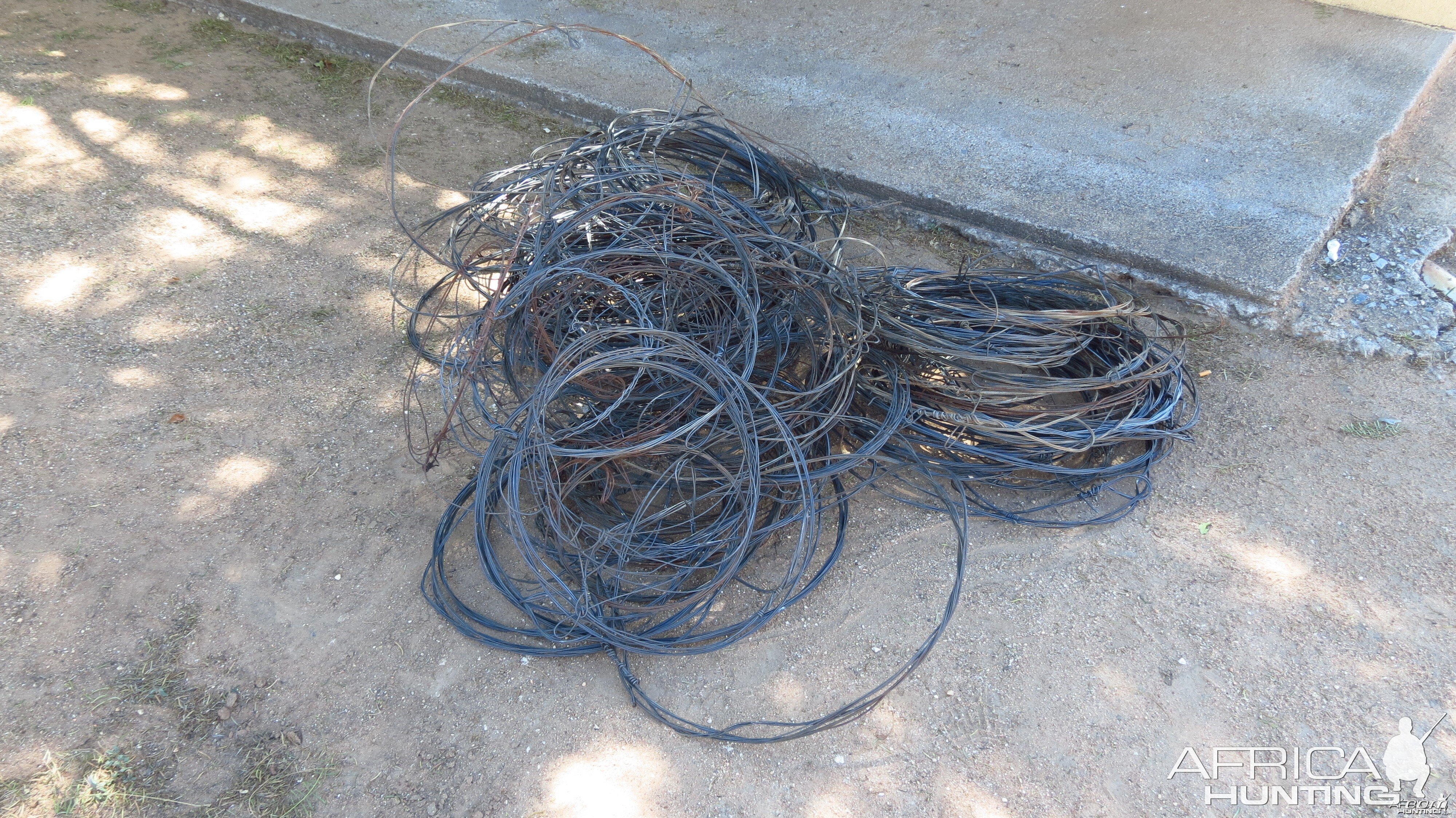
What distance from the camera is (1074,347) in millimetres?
2859

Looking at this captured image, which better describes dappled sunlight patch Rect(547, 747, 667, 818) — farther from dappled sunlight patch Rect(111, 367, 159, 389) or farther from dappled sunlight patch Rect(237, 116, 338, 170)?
dappled sunlight patch Rect(237, 116, 338, 170)

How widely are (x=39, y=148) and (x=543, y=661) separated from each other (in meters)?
3.73

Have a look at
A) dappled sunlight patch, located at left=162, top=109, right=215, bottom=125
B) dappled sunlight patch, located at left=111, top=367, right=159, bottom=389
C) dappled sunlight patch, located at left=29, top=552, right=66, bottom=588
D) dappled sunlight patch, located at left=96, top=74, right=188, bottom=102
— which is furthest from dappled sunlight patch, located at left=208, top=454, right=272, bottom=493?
dappled sunlight patch, located at left=96, top=74, right=188, bottom=102

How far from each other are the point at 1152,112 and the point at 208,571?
14.3ft

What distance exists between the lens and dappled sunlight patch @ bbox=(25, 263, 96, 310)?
10.3 ft

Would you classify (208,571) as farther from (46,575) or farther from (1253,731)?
(1253,731)

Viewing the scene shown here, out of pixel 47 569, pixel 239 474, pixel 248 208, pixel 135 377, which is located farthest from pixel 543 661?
pixel 248 208

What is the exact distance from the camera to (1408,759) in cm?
194

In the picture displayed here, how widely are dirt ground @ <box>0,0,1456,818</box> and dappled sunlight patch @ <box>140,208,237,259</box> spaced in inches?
5.0

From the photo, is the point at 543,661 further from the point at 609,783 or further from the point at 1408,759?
the point at 1408,759

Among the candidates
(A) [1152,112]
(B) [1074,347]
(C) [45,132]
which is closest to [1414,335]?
(B) [1074,347]

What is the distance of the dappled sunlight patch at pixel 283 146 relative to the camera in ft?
13.4

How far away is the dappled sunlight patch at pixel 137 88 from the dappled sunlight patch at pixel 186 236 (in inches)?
47.4

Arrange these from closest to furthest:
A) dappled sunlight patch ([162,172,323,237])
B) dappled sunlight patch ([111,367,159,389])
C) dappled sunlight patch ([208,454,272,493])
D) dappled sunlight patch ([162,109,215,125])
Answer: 1. dappled sunlight patch ([208,454,272,493])
2. dappled sunlight patch ([111,367,159,389])
3. dappled sunlight patch ([162,172,323,237])
4. dappled sunlight patch ([162,109,215,125])
